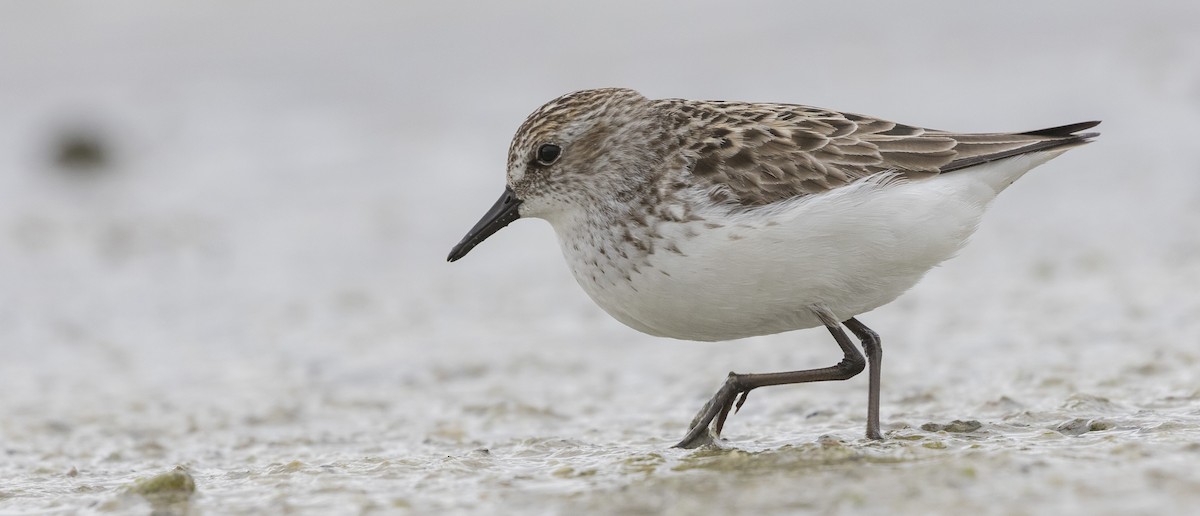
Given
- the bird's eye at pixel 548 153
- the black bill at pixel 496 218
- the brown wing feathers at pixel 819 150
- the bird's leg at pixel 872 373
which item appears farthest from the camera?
the black bill at pixel 496 218

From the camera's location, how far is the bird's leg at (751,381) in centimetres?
518

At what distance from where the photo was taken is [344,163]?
13.5 meters

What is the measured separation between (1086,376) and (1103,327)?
113 cm

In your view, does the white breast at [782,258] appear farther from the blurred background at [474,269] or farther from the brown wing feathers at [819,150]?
the blurred background at [474,269]

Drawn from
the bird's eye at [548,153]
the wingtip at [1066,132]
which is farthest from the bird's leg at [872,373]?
the bird's eye at [548,153]

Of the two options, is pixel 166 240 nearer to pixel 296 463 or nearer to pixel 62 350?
pixel 62 350

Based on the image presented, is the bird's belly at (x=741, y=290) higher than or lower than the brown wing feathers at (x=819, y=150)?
lower

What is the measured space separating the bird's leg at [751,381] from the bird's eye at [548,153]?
111 cm

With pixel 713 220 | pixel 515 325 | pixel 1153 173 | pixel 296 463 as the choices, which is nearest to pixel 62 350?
pixel 515 325

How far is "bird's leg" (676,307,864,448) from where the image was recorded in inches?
204

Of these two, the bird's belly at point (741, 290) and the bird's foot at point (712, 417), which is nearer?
the bird's belly at point (741, 290)

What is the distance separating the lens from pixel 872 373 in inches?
214

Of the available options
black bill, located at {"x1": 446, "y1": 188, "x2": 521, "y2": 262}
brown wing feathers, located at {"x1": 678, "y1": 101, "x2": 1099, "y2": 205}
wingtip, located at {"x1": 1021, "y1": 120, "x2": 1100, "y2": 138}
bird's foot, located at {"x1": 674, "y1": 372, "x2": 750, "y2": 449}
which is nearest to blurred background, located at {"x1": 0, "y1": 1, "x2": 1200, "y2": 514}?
bird's foot, located at {"x1": 674, "y1": 372, "x2": 750, "y2": 449}

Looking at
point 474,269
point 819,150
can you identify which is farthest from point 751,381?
point 474,269
